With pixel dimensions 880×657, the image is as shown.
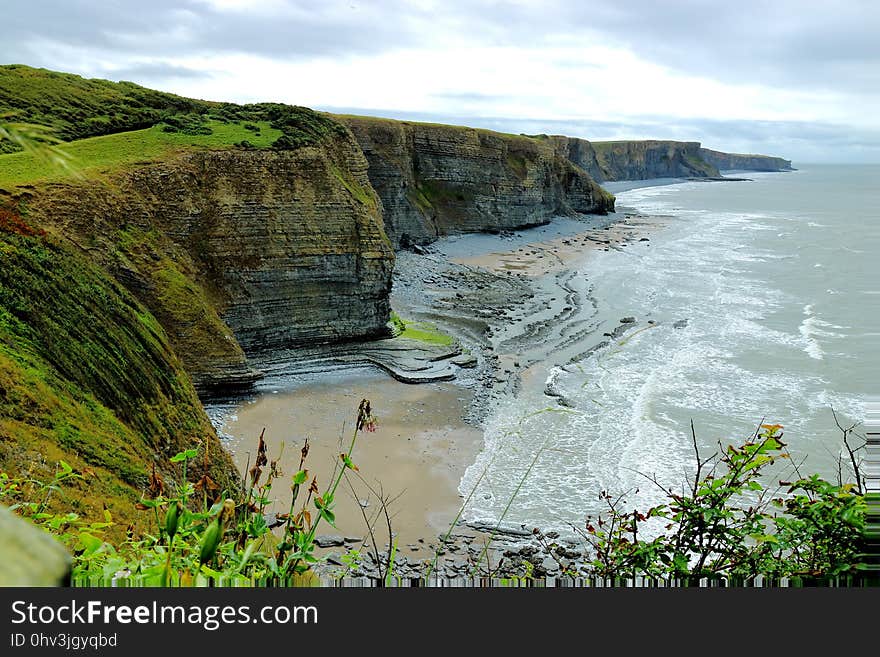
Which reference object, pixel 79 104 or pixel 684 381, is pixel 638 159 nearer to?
pixel 684 381

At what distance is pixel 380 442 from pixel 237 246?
32.4 feet

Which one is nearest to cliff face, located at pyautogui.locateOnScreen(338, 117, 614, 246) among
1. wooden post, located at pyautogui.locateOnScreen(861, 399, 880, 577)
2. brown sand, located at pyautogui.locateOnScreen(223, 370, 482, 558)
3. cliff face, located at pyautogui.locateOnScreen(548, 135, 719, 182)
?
brown sand, located at pyautogui.locateOnScreen(223, 370, 482, 558)

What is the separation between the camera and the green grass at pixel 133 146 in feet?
67.1

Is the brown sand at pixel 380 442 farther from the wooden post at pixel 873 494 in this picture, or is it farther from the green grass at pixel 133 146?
the wooden post at pixel 873 494

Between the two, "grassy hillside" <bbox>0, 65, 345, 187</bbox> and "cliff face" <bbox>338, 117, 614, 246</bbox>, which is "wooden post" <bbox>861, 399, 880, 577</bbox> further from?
"cliff face" <bbox>338, 117, 614, 246</bbox>

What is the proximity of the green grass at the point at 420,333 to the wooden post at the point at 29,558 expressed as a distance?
28726mm

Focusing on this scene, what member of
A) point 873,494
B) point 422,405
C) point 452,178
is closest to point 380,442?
point 422,405

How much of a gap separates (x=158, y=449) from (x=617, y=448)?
13.8 meters

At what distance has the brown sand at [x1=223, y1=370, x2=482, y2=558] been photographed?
1688 centimetres

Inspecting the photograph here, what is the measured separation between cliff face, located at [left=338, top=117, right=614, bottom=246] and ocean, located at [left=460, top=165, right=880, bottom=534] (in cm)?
1179

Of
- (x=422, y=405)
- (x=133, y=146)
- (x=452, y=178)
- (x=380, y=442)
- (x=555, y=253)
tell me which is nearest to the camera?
(x=380, y=442)

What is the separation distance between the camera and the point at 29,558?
1.50 metres

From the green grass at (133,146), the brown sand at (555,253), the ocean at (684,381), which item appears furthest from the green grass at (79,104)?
the brown sand at (555,253)

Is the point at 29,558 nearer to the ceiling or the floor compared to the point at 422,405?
nearer to the ceiling
